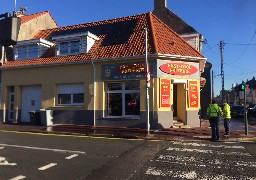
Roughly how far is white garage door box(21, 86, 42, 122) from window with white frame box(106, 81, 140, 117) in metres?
5.64

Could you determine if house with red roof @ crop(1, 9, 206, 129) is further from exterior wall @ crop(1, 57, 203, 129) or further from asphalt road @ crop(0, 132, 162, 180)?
asphalt road @ crop(0, 132, 162, 180)

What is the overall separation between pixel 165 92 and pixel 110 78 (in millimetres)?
3531

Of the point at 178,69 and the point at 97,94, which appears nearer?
the point at 178,69

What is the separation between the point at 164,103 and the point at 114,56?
4213mm

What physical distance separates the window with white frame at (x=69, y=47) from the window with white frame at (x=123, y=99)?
12.3 ft

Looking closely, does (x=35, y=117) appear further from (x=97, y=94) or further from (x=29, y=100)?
(x=97, y=94)

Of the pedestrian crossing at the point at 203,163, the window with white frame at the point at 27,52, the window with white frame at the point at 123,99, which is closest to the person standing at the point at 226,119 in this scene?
the pedestrian crossing at the point at 203,163

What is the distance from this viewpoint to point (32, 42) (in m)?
20.7

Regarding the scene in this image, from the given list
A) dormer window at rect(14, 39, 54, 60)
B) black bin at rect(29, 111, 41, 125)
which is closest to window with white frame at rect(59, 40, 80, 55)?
dormer window at rect(14, 39, 54, 60)

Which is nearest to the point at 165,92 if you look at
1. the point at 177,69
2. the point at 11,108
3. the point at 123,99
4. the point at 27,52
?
the point at 177,69

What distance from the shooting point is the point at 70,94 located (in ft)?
61.5

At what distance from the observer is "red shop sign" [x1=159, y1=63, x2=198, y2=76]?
16484mm

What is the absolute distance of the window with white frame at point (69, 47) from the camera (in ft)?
63.2

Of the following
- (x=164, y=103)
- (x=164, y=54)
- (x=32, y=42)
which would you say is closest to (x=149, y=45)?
(x=164, y=54)
